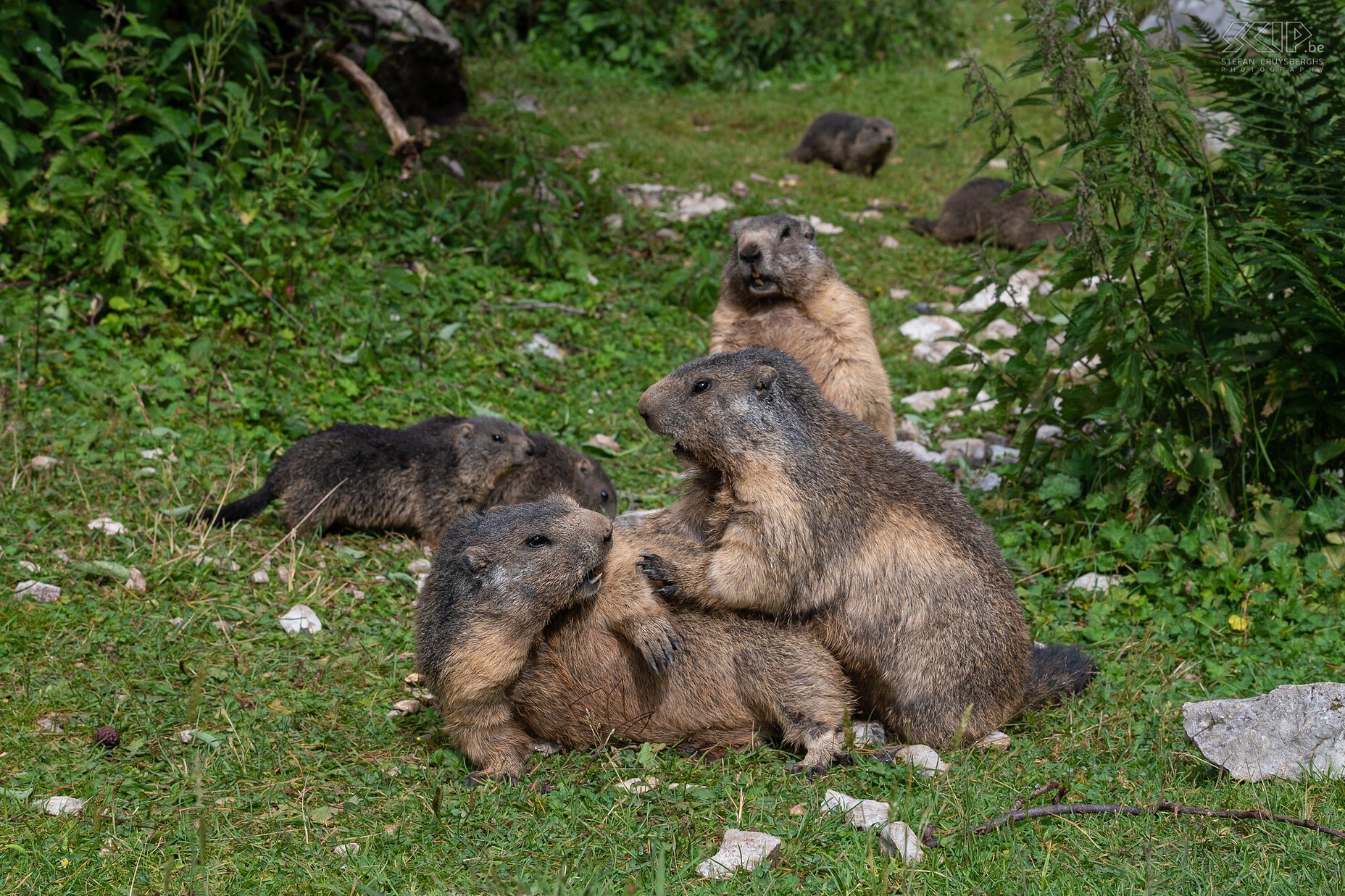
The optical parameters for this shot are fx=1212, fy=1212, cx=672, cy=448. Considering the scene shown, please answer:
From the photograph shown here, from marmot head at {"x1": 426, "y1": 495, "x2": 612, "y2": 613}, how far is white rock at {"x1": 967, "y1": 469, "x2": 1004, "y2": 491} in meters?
3.37

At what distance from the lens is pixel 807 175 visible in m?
14.4

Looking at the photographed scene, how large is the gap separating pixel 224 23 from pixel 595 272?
3593 millimetres

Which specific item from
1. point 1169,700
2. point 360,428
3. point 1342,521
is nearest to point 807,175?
point 360,428

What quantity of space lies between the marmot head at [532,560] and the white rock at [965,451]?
3763mm

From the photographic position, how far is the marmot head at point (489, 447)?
7352 mm

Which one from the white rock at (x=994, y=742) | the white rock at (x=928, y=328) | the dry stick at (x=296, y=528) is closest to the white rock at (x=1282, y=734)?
the white rock at (x=994, y=742)

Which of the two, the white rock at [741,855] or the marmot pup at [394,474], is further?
the marmot pup at [394,474]

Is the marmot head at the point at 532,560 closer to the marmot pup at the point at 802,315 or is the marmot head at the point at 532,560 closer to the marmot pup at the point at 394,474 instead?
the marmot pup at the point at 394,474

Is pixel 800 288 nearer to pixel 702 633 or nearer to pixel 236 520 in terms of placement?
pixel 702 633

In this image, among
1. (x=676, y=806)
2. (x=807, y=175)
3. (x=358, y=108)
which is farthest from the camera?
(x=807, y=175)

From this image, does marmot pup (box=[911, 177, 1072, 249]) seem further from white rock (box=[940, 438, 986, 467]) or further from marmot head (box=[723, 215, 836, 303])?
marmot head (box=[723, 215, 836, 303])

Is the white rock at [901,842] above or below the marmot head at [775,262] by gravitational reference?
below

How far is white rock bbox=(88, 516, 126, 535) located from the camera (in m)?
6.39

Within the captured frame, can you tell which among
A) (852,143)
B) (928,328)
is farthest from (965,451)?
(852,143)
